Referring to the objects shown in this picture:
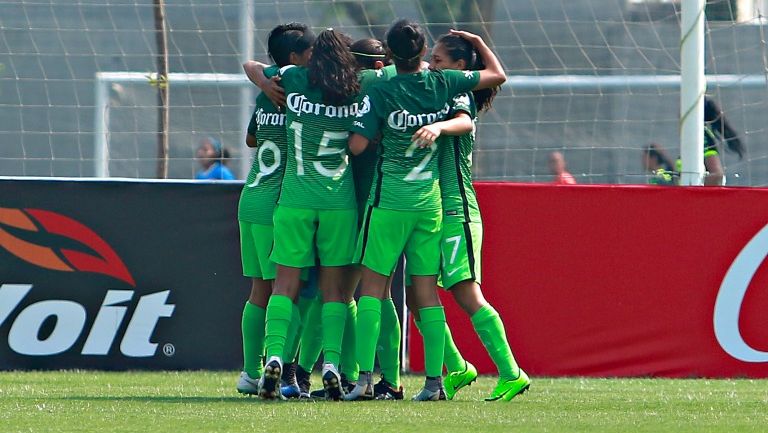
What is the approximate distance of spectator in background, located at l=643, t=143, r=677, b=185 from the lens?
930 cm

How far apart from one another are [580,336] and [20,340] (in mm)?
3573

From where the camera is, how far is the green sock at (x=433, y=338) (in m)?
6.48

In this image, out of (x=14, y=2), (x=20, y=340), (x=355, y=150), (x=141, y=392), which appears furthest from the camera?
(x=14, y=2)

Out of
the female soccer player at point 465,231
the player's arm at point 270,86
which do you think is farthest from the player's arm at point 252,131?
the female soccer player at point 465,231

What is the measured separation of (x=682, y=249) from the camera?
29.0 ft

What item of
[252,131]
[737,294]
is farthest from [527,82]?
[252,131]

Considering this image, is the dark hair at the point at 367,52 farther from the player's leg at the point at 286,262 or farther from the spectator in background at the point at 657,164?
the spectator in background at the point at 657,164

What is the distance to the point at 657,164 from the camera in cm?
990

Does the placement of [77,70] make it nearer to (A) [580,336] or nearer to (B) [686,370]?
(A) [580,336]

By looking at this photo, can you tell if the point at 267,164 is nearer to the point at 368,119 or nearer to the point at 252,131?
the point at 252,131

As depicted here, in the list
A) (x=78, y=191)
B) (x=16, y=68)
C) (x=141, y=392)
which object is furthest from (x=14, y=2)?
(x=141, y=392)

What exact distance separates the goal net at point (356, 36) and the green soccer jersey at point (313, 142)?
329 centimetres

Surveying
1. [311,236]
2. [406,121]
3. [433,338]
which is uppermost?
[406,121]

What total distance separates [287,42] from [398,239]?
44.9 inches
